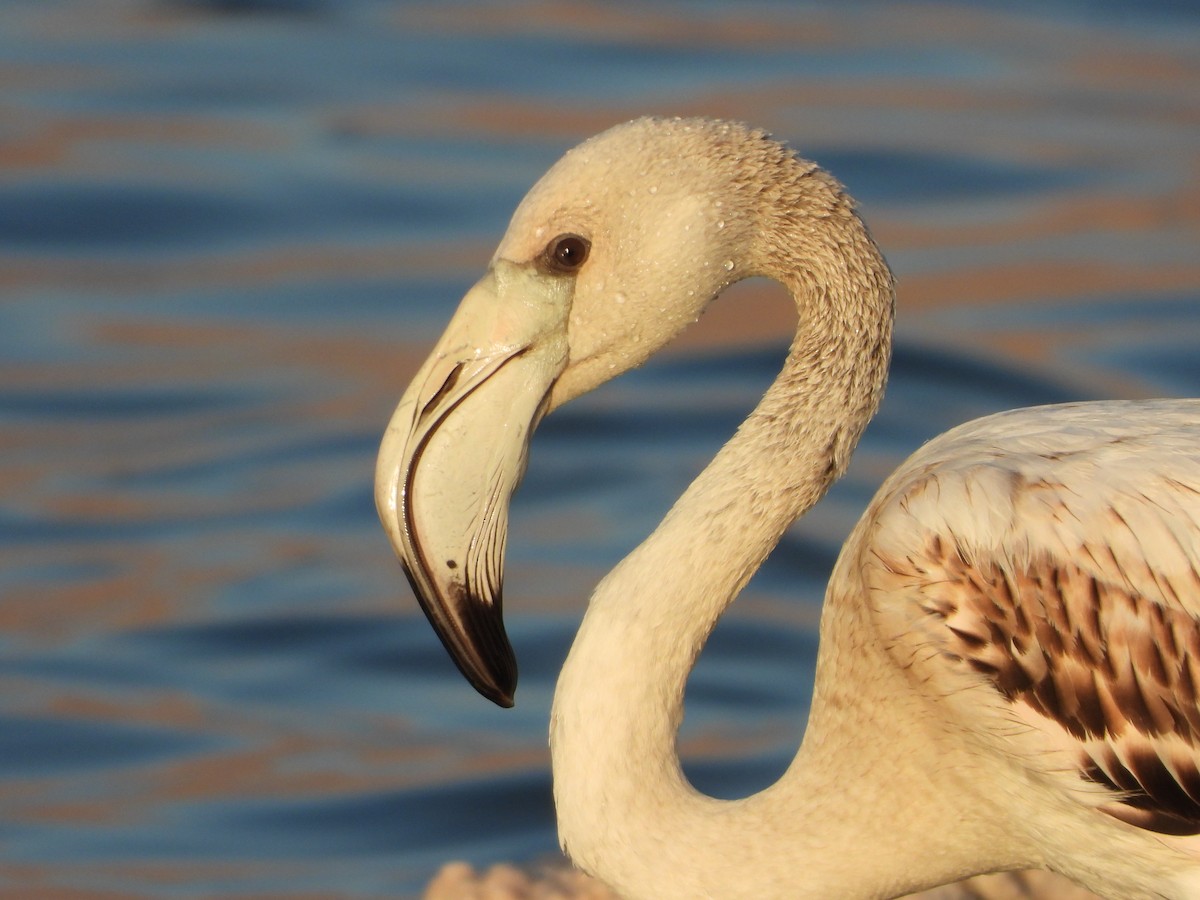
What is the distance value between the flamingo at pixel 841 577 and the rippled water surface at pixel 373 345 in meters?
2.78

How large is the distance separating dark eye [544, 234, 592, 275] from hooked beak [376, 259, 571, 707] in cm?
3

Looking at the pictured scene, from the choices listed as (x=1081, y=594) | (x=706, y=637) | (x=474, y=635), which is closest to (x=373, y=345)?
(x=474, y=635)

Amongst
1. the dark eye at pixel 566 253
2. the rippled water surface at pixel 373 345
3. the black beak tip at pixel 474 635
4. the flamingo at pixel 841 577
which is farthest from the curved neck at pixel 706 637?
the rippled water surface at pixel 373 345

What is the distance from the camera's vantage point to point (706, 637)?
4.22 meters

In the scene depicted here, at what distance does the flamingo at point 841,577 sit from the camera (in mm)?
4117

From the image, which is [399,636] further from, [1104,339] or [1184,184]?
[1184,184]

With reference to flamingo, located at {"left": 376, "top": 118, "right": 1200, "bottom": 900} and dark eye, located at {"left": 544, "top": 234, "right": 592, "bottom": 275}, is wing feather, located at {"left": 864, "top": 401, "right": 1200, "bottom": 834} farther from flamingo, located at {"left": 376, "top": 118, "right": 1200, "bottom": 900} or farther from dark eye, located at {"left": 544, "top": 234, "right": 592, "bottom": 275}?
dark eye, located at {"left": 544, "top": 234, "right": 592, "bottom": 275}

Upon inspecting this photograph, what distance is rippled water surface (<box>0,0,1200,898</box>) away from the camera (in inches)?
291

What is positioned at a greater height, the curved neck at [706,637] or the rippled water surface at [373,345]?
the rippled water surface at [373,345]

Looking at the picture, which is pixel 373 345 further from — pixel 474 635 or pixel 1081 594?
pixel 1081 594

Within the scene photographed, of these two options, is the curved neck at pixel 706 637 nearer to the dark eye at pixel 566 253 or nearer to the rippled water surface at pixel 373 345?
the dark eye at pixel 566 253

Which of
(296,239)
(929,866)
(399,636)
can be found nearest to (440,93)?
(296,239)

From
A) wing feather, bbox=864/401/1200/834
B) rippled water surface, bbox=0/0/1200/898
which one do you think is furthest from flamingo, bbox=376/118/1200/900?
rippled water surface, bbox=0/0/1200/898

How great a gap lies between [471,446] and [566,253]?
45cm
